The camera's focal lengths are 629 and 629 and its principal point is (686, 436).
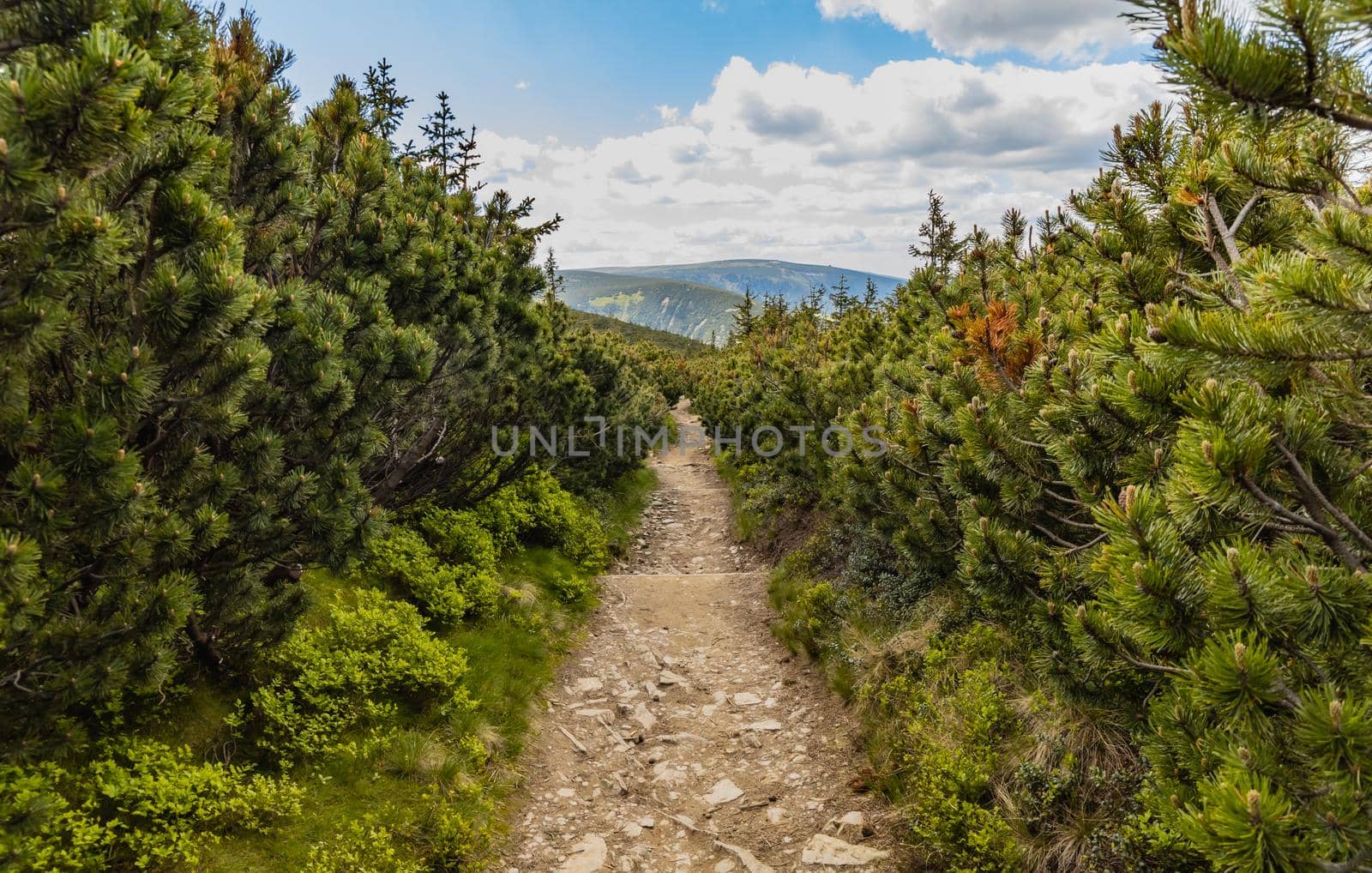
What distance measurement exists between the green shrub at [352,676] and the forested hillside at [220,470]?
3cm

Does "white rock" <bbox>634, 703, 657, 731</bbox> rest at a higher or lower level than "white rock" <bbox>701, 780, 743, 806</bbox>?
higher

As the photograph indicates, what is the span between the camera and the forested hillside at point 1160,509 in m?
1.86

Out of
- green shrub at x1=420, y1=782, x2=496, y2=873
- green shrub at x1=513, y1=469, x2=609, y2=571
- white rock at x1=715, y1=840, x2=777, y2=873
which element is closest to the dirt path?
white rock at x1=715, y1=840, x2=777, y2=873

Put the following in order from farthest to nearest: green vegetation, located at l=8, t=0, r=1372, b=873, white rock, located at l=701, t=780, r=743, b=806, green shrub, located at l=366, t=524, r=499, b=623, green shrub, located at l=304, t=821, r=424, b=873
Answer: green shrub, located at l=366, t=524, r=499, b=623 < white rock, located at l=701, t=780, r=743, b=806 < green shrub, located at l=304, t=821, r=424, b=873 < green vegetation, located at l=8, t=0, r=1372, b=873

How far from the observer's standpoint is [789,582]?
1034 cm

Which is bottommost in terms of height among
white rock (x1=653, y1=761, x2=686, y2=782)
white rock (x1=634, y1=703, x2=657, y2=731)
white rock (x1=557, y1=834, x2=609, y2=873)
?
white rock (x1=653, y1=761, x2=686, y2=782)

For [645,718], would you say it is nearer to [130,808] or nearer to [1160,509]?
[130,808]

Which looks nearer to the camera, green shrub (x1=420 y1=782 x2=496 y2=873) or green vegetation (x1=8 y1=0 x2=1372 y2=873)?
green vegetation (x1=8 y1=0 x2=1372 y2=873)

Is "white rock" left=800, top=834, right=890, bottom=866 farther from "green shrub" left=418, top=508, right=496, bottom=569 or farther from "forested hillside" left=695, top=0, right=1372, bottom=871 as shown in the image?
"green shrub" left=418, top=508, right=496, bottom=569

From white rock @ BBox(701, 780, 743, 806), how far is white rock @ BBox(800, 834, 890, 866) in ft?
3.26

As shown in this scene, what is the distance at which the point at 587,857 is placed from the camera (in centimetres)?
527

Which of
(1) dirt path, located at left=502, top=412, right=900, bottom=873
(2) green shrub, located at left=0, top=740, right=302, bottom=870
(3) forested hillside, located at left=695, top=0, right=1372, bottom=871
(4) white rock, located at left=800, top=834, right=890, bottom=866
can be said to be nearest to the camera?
(3) forested hillside, located at left=695, top=0, right=1372, bottom=871

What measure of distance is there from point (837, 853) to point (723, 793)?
1366 millimetres

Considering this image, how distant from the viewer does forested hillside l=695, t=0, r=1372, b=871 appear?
73.2 inches
